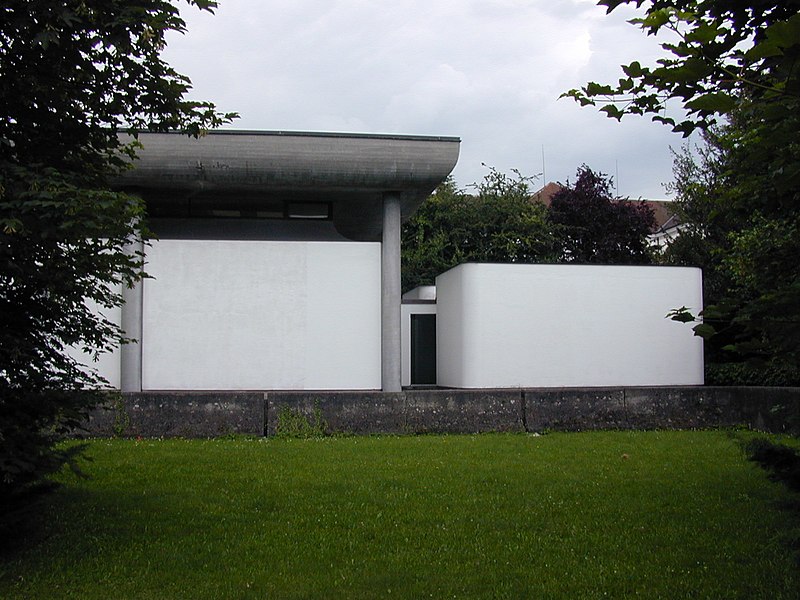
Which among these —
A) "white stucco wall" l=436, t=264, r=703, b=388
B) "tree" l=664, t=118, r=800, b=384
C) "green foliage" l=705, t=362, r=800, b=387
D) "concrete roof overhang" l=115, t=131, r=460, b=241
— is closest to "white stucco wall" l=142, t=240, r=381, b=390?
"concrete roof overhang" l=115, t=131, r=460, b=241

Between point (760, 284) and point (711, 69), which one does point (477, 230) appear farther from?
point (711, 69)

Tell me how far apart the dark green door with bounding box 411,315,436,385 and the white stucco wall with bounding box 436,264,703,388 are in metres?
1.67

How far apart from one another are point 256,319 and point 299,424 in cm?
289

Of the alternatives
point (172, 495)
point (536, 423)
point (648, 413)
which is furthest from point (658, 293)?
point (172, 495)

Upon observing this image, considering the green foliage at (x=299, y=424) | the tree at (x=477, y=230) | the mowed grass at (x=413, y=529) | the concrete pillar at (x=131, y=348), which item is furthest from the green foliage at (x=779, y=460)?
the tree at (x=477, y=230)

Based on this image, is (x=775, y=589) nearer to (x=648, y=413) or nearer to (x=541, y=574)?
(x=541, y=574)

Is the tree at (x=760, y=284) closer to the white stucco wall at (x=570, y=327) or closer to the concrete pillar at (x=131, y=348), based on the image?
the white stucco wall at (x=570, y=327)

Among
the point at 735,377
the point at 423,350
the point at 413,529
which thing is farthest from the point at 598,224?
the point at 413,529

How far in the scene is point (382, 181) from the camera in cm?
1695

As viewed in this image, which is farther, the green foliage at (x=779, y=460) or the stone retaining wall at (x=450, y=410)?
the stone retaining wall at (x=450, y=410)

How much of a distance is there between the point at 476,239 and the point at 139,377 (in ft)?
80.4

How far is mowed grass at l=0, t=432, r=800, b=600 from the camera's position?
5910 millimetres

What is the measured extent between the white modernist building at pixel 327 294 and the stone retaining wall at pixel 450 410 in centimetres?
157

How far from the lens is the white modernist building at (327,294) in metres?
16.6
